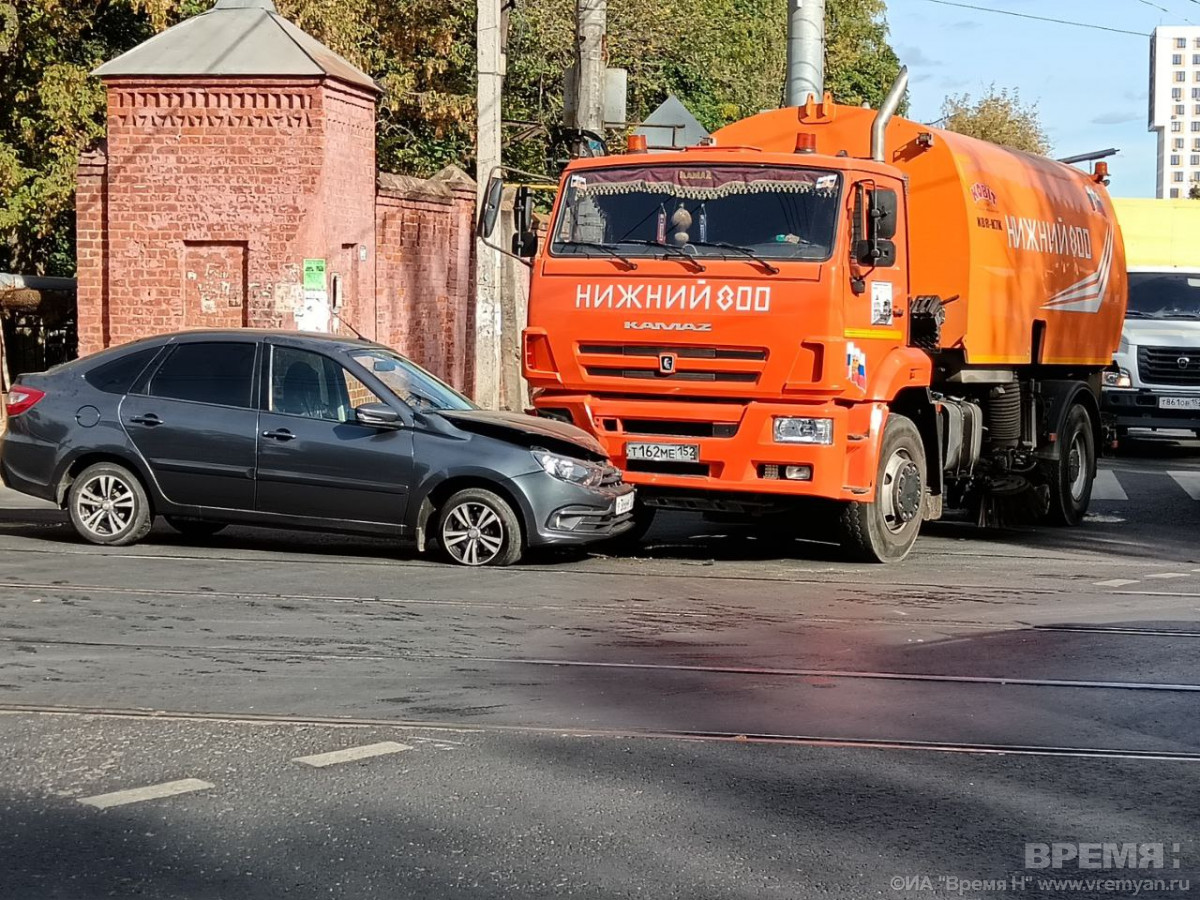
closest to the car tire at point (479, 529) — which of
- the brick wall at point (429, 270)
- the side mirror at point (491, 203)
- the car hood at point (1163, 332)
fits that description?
the side mirror at point (491, 203)

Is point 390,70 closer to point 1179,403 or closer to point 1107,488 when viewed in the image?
point 1179,403

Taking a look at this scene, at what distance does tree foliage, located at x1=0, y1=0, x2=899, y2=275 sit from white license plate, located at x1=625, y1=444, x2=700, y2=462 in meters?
8.54

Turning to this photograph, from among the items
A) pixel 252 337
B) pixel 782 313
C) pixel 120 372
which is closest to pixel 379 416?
pixel 252 337

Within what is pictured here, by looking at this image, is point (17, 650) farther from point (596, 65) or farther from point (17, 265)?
point (17, 265)

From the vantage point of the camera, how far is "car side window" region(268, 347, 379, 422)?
12.2 meters

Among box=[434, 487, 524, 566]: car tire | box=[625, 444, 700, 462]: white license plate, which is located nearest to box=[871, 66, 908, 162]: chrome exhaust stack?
box=[625, 444, 700, 462]: white license plate

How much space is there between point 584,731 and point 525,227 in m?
6.70

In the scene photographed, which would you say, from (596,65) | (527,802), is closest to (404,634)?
(527,802)

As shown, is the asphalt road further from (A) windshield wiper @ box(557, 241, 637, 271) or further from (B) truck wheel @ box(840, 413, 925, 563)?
(A) windshield wiper @ box(557, 241, 637, 271)

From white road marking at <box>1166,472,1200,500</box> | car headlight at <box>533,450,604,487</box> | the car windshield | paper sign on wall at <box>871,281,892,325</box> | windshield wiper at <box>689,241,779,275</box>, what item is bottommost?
white road marking at <box>1166,472,1200,500</box>

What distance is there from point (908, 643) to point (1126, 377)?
1604cm

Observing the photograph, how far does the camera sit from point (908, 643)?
29.9 feet

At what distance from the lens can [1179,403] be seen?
23734 mm

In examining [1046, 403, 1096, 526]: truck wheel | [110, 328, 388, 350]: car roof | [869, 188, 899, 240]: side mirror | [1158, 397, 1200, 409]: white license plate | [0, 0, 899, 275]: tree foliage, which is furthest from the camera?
[0, 0, 899, 275]: tree foliage
